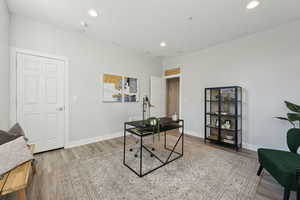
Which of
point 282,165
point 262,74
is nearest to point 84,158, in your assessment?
point 282,165

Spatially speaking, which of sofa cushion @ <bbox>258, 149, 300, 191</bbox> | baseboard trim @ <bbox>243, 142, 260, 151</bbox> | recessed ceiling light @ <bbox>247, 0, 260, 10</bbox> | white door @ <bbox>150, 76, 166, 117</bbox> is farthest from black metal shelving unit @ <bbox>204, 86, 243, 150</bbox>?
white door @ <bbox>150, 76, 166, 117</bbox>

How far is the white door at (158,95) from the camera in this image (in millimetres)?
4590

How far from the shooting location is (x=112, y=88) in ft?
11.8

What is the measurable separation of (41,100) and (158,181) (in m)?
2.84

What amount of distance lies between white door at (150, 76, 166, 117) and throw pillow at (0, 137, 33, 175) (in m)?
3.55

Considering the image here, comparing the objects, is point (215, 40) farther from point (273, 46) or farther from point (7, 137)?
point (7, 137)

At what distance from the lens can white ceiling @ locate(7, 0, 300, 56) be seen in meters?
2.03

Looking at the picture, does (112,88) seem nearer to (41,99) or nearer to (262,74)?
(41,99)

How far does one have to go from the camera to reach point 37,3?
209cm

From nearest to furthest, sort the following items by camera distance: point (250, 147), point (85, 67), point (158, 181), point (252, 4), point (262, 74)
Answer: point (158, 181) < point (252, 4) < point (262, 74) < point (250, 147) < point (85, 67)

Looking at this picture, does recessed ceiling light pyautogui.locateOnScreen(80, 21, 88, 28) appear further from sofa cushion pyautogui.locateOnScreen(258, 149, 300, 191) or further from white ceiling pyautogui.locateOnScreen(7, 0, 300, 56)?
sofa cushion pyautogui.locateOnScreen(258, 149, 300, 191)

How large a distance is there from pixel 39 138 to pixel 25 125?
0.37 m

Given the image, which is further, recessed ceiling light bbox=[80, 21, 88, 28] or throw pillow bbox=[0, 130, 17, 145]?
recessed ceiling light bbox=[80, 21, 88, 28]

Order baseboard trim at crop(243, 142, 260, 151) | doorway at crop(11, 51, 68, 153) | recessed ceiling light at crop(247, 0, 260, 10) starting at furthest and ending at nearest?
1. baseboard trim at crop(243, 142, 260, 151)
2. doorway at crop(11, 51, 68, 153)
3. recessed ceiling light at crop(247, 0, 260, 10)
